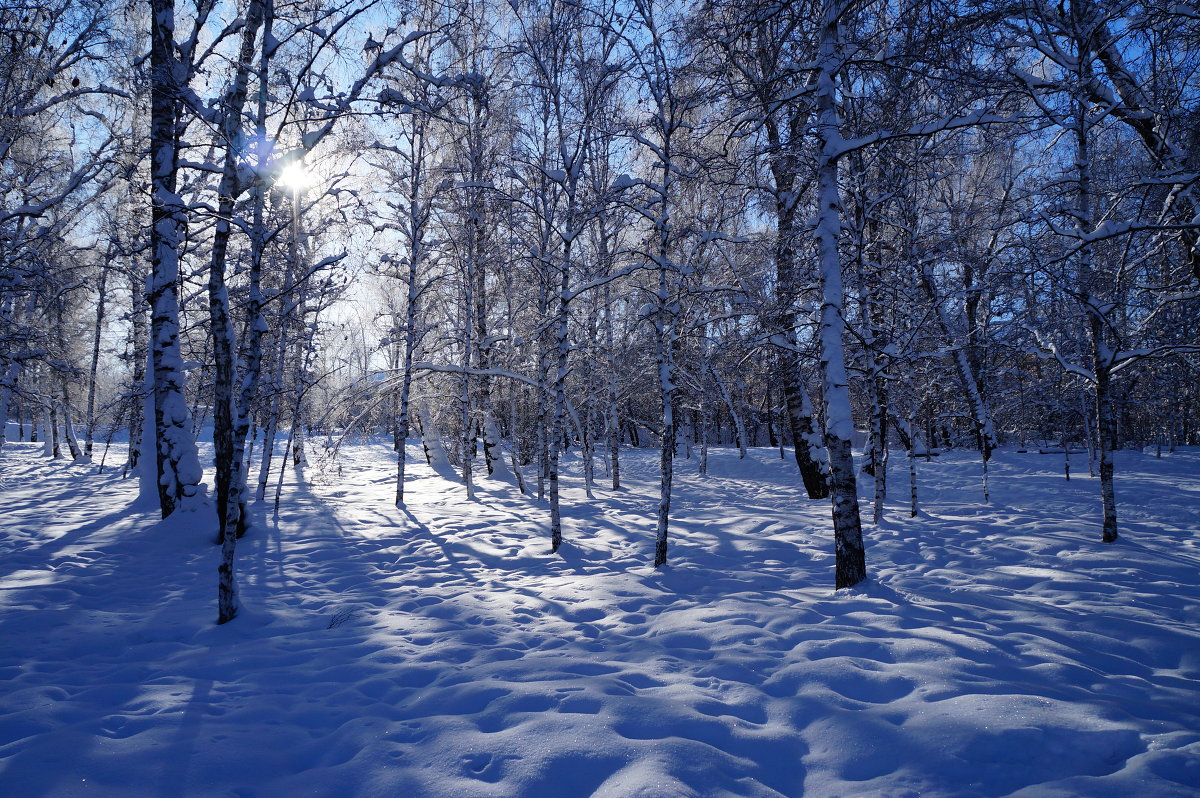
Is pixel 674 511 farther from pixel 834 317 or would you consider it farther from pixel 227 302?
pixel 227 302

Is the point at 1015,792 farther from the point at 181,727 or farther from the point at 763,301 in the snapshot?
the point at 763,301

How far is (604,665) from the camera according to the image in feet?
13.2

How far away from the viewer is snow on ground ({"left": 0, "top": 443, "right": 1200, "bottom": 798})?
260cm

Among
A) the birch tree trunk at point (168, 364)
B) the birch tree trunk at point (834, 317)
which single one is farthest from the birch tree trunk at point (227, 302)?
the birch tree trunk at point (834, 317)

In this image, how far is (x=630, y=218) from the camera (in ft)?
34.7

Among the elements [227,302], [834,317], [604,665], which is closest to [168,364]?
[227,302]

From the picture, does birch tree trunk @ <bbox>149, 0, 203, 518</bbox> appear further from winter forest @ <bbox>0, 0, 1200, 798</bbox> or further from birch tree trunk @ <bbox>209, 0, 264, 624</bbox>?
birch tree trunk @ <bbox>209, 0, 264, 624</bbox>

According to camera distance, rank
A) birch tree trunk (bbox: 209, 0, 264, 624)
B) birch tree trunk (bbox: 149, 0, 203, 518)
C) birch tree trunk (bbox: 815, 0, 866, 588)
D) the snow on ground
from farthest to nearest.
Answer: birch tree trunk (bbox: 149, 0, 203, 518)
birch tree trunk (bbox: 815, 0, 866, 588)
birch tree trunk (bbox: 209, 0, 264, 624)
the snow on ground

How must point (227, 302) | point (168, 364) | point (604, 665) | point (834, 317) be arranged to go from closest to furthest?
point (604, 665) → point (834, 317) → point (227, 302) → point (168, 364)

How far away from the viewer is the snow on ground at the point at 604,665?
8.54 ft

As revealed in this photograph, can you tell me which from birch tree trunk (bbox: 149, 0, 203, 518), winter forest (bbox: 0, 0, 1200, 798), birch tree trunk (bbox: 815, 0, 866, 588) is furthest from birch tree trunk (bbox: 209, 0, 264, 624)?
birch tree trunk (bbox: 815, 0, 866, 588)

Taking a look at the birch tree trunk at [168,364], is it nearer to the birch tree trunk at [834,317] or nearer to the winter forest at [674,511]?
the winter forest at [674,511]

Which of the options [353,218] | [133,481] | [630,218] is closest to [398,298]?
[133,481]

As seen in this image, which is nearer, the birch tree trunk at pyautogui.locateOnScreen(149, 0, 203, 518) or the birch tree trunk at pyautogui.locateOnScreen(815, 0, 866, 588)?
the birch tree trunk at pyautogui.locateOnScreen(815, 0, 866, 588)
